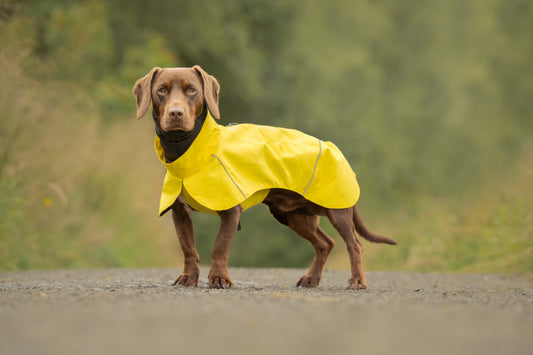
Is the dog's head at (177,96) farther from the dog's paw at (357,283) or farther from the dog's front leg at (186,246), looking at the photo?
the dog's paw at (357,283)

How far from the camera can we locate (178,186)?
5762 mm

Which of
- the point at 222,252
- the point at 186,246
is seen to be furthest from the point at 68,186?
the point at 222,252

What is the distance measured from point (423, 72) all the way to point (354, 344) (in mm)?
27279

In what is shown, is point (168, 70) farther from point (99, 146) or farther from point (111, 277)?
point (99, 146)

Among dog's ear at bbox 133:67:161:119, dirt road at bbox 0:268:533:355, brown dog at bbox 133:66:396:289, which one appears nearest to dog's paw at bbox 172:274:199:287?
brown dog at bbox 133:66:396:289

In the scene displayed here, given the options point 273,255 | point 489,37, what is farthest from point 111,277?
point 489,37

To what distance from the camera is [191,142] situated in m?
5.72

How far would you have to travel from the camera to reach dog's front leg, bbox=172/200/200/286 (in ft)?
19.6

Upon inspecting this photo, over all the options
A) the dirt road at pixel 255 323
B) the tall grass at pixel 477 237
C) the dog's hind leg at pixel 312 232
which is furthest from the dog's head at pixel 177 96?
the tall grass at pixel 477 237

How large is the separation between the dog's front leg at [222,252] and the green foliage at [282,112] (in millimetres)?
4134

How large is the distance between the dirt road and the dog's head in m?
1.24

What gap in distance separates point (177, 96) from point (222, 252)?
3.96ft

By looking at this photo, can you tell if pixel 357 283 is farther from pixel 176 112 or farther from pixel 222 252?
pixel 176 112

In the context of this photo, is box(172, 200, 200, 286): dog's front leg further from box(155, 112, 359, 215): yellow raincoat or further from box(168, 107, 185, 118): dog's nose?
box(168, 107, 185, 118): dog's nose
